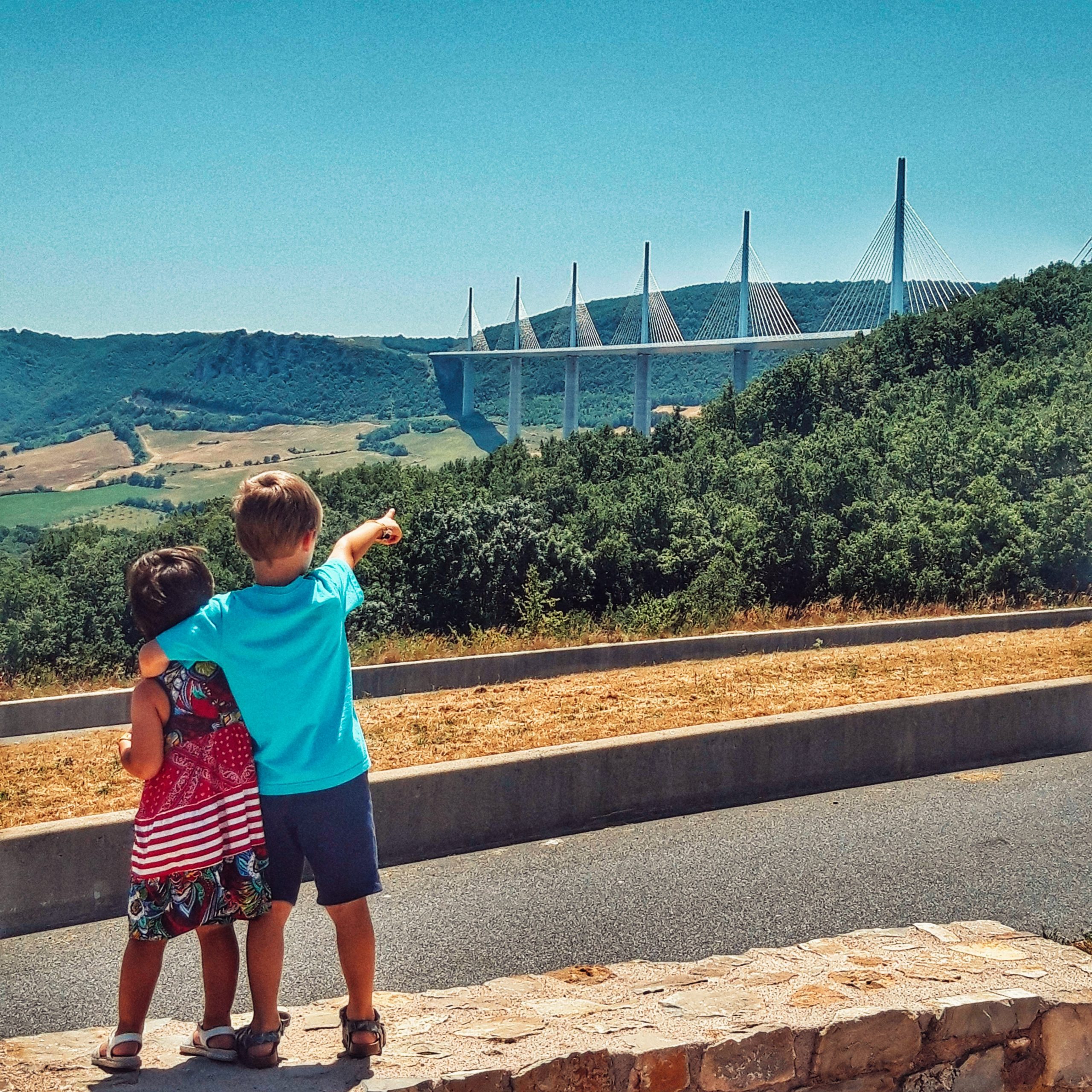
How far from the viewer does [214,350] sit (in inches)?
5472

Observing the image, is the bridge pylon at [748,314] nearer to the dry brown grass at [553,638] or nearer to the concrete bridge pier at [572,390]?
the concrete bridge pier at [572,390]

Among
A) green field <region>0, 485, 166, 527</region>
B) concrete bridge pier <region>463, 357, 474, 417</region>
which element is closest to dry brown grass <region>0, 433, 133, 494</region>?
green field <region>0, 485, 166, 527</region>

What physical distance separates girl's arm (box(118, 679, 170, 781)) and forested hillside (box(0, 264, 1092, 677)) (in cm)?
1298

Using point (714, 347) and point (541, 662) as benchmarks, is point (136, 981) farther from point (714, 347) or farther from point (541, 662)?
point (714, 347)

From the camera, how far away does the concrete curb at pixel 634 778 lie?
18.4 feet

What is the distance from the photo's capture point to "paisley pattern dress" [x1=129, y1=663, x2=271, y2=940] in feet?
10.8

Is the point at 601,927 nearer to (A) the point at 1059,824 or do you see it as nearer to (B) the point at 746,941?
(B) the point at 746,941

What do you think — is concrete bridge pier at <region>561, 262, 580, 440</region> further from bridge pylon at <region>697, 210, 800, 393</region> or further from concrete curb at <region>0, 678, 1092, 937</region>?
concrete curb at <region>0, 678, 1092, 937</region>

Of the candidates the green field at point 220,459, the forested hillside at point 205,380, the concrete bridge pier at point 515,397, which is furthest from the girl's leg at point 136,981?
the forested hillside at point 205,380

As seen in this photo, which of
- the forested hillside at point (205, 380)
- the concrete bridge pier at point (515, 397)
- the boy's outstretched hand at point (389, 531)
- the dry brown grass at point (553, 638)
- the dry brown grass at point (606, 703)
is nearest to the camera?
the boy's outstretched hand at point (389, 531)

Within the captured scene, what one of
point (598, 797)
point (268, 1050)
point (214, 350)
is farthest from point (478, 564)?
point (214, 350)

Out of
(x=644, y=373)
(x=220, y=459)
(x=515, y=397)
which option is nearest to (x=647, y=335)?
(x=644, y=373)

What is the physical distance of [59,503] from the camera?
8125cm

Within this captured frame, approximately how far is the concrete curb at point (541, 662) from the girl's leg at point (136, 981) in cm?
973
